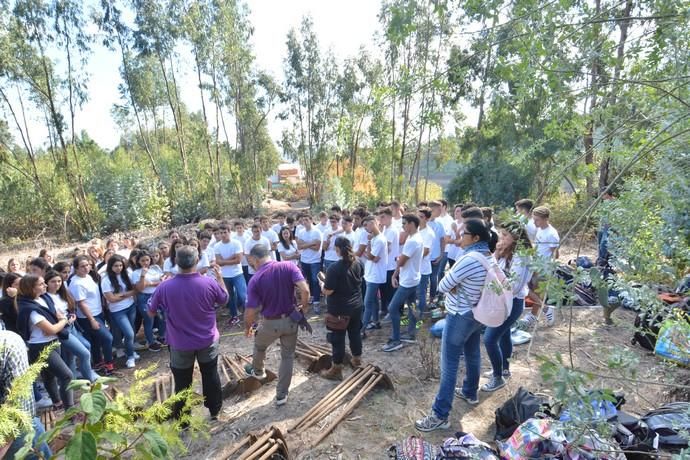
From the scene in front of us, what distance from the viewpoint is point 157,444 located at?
1.50 m

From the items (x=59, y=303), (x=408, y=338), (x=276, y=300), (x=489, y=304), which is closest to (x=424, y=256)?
(x=408, y=338)

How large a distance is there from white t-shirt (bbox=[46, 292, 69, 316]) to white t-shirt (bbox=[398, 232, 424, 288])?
403 cm

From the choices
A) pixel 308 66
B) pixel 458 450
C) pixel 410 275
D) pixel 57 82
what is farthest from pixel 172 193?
pixel 458 450

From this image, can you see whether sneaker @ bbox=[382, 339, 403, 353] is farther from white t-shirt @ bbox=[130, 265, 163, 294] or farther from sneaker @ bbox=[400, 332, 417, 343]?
white t-shirt @ bbox=[130, 265, 163, 294]

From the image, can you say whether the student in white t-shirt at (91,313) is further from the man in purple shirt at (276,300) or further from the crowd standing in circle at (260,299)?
the man in purple shirt at (276,300)

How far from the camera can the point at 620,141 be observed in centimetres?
260

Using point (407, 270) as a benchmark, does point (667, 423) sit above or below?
below

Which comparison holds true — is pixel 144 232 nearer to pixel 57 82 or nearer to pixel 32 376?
pixel 57 82

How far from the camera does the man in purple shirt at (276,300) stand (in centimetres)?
404

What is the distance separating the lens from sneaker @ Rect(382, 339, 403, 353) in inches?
212

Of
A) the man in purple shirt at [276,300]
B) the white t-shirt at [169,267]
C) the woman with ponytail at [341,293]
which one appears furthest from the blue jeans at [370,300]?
the white t-shirt at [169,267]

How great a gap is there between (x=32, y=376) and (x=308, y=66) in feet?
60.4

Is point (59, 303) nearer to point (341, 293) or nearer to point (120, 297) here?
Result: point (120, 297)

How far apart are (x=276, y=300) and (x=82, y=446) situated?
2692 mm
